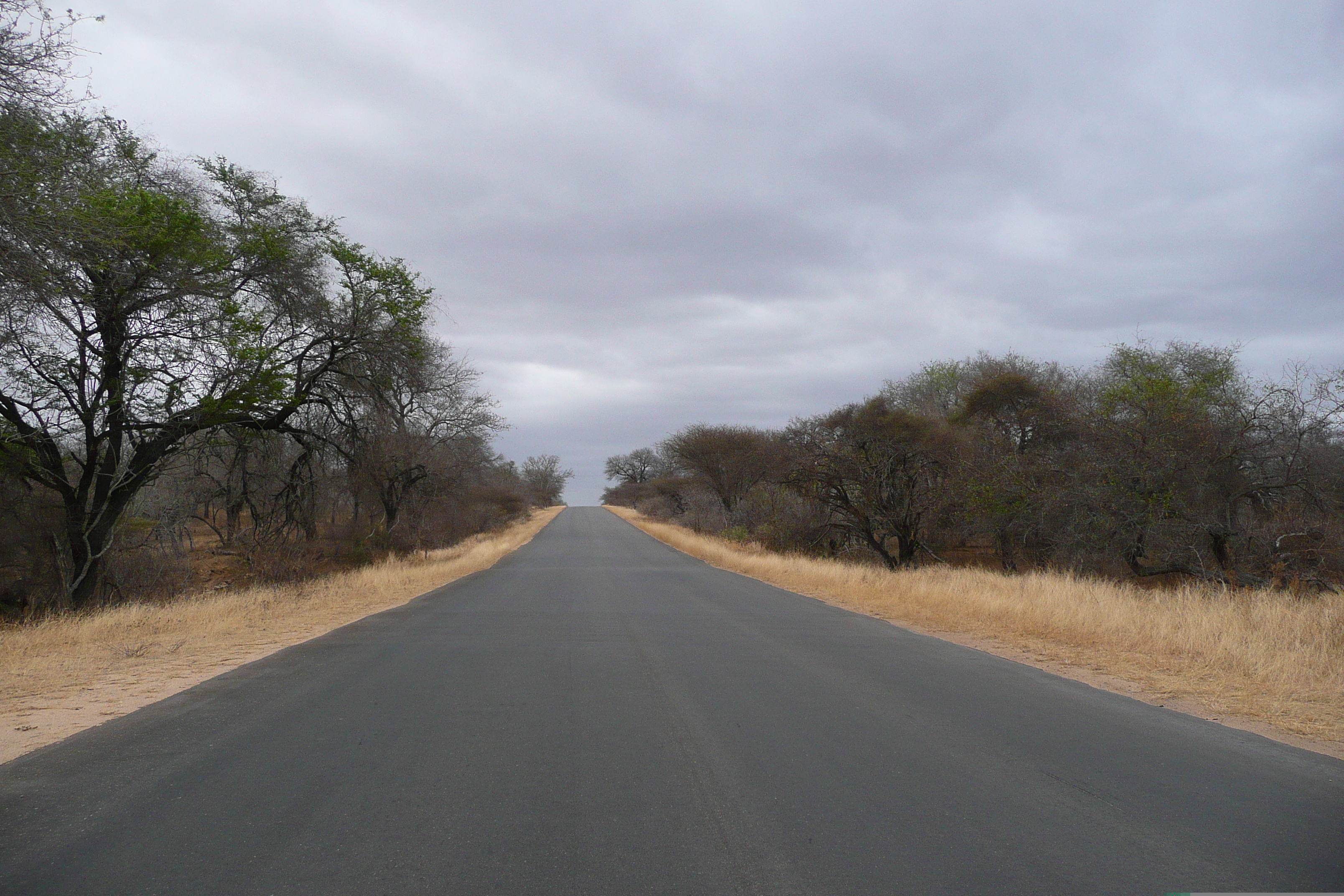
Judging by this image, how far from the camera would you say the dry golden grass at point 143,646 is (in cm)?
684

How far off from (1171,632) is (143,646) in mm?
12761

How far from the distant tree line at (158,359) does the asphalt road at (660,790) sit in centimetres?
659

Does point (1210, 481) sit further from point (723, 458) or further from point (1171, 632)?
point (723, 458)

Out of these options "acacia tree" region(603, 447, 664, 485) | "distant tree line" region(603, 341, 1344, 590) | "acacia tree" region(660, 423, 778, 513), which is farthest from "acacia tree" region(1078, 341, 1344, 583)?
"acacia tree" region(603, 447, 664, 485)

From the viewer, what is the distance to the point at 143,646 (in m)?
10.1

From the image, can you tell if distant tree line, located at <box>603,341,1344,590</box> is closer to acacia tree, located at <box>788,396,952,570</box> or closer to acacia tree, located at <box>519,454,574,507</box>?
acacia tree, located at <box>788,396,952,570</box>

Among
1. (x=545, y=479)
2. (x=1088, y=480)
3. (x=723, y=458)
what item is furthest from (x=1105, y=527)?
(x=545, y=479)

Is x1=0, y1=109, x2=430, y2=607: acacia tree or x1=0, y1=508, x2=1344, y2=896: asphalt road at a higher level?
x1=0, y1=109, x2=430, y2=607: acacia tree

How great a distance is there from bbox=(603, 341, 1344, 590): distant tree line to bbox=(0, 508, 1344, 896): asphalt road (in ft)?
44.2

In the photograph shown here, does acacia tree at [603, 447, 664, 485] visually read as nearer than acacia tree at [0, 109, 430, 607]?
No

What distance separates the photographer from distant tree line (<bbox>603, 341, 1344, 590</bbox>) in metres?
19.5

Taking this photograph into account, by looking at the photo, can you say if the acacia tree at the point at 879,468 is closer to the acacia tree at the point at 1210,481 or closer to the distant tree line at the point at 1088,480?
the distant tree line at the point at 1088,480

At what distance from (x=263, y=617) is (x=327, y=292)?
10.0 meters

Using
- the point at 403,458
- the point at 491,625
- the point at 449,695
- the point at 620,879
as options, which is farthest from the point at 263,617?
the point at 403,458
